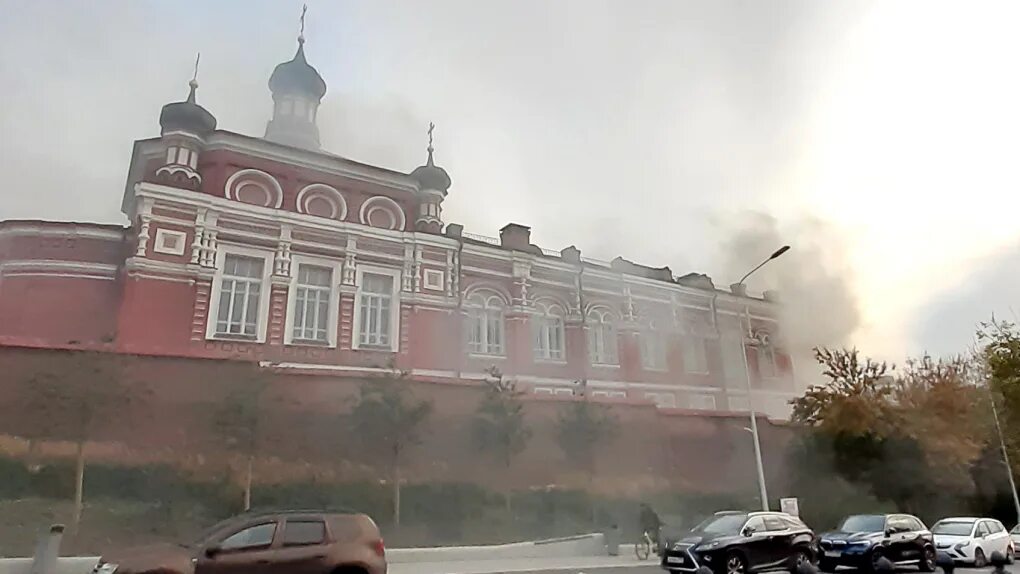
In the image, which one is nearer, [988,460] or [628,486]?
[628,486]

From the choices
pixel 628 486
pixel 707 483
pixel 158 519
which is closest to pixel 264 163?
pixel 158 519

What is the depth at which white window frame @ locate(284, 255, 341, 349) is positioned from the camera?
23.9 meters

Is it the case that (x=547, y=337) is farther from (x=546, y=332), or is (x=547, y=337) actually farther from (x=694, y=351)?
(x=694, y=351)

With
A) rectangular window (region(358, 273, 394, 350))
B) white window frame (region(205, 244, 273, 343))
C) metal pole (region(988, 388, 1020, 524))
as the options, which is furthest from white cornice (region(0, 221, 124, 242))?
metal pole (region(988, 388, 1020, 524))

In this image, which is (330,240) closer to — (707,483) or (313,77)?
(313,77)

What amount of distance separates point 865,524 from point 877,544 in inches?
46.0

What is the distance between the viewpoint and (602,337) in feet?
103

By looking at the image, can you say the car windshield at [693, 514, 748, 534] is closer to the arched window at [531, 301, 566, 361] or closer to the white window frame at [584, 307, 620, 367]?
the arched window at [531, 301, 566, 361]

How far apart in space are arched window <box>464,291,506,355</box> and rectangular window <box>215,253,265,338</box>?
8.39m

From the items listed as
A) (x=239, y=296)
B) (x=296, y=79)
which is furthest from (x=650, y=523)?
(x=296, y=79)

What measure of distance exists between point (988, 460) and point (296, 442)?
27709 millimetres

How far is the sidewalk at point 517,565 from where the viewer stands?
13875mm

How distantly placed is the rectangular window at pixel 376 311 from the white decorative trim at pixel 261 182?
172 inches

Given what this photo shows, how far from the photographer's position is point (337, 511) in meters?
9.86
